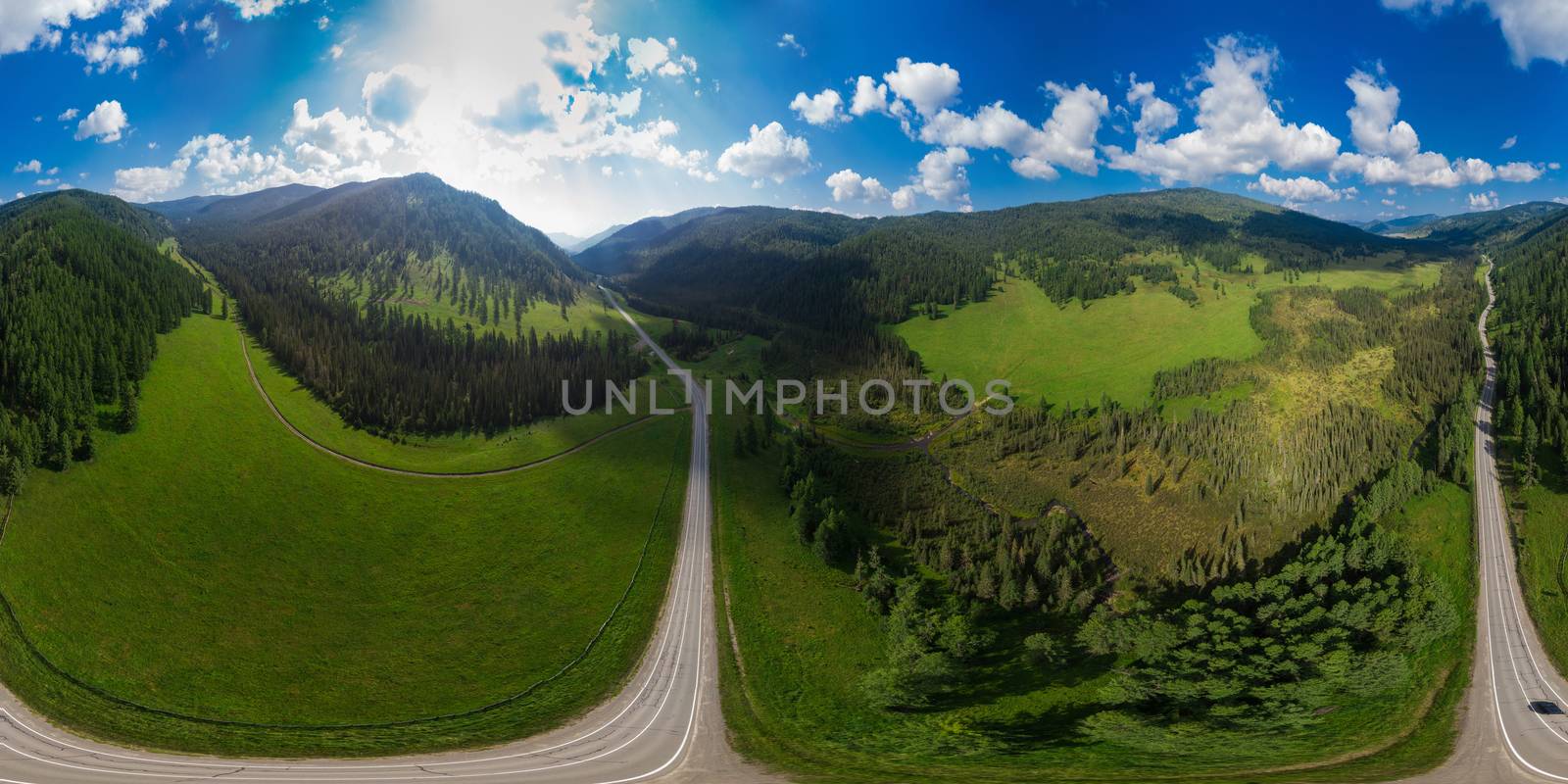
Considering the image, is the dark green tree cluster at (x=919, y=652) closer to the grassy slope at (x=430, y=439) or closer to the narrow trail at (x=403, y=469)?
the narrow trail at (x=403, y=469)

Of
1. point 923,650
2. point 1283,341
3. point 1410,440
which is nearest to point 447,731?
point 923,650

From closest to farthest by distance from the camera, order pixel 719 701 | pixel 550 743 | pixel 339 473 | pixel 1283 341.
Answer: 1. pixel 550 743
2. pixel 719 701
3. pixel 339 473
4. pixel 1283 341

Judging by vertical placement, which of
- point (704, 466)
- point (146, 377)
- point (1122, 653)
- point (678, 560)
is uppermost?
point (146, 377)

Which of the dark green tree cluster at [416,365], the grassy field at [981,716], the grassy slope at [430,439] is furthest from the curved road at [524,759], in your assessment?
the dark green tree cluster at [416,365]

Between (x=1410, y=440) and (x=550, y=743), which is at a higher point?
(x=1410, y=440)

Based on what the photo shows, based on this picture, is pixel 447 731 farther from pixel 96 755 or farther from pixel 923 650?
pixel 923 650

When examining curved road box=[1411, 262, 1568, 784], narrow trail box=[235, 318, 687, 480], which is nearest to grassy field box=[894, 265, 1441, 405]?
curved road box=[1411, 262, 1568, 784]

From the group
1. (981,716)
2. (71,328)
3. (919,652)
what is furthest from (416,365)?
(981,716)
